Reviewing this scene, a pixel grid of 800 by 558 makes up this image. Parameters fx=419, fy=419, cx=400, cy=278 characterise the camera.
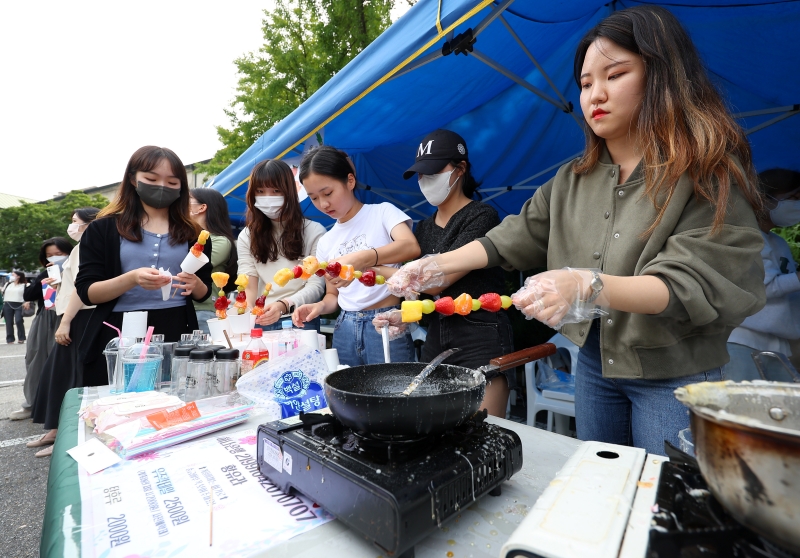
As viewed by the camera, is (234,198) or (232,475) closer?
(232,475)

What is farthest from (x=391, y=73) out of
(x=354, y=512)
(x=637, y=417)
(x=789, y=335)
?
(x=789, y=335)

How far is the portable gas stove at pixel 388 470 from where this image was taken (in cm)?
81

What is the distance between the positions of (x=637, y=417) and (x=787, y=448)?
3.52ft

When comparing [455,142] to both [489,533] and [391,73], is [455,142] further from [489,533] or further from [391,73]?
[489,533]

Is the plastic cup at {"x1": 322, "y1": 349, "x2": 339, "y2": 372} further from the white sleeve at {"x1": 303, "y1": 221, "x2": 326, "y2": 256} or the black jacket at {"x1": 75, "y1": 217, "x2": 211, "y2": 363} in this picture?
the black jacket at {"x1": 75, "y1": 217, "x2": 211, "y2": 363}

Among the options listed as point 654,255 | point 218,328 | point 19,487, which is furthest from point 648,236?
point 19,487

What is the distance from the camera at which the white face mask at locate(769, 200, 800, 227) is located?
3006 mm

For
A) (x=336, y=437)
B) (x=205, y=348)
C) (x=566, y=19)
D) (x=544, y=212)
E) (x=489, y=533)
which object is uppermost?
(x=566, y=19)

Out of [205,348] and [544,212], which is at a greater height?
[544,212]

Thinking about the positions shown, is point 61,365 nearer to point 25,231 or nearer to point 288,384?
point 288,384

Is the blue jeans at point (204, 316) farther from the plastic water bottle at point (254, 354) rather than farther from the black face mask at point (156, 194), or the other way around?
the plastic water bottle at point (254, 354)

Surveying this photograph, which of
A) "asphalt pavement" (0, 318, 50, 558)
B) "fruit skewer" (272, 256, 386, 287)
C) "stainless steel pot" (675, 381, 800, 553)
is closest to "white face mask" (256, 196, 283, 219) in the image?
"fruit skewer" (272, 256, 386, 287)

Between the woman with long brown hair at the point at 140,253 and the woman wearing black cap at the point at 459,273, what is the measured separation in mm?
1424

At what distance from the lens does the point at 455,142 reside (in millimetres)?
2469
